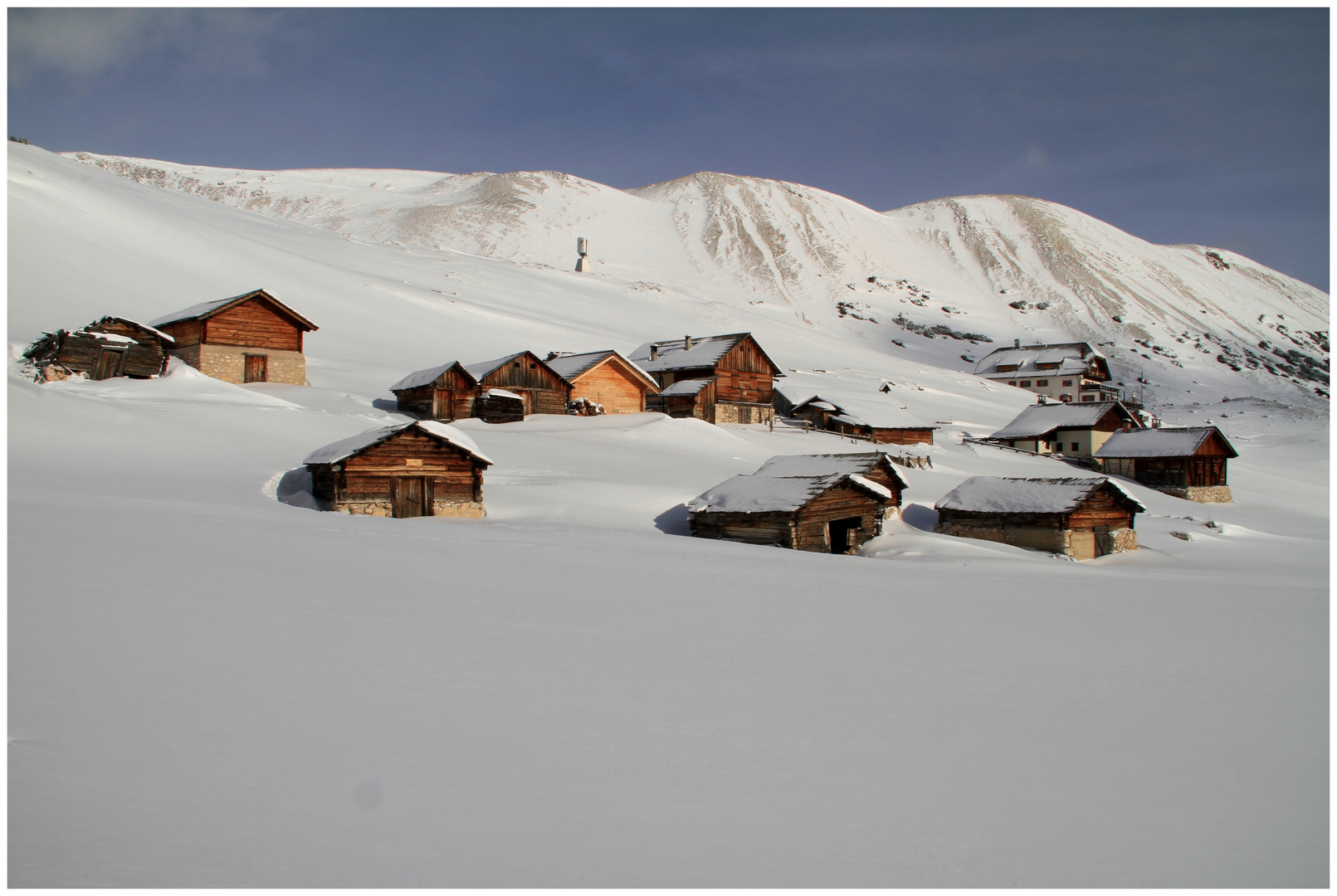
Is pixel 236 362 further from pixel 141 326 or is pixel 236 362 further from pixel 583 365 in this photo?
pixel 583 365

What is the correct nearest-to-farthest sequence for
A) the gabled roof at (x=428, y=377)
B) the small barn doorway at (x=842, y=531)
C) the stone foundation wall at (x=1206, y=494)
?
the small barn doorway at (x=842, y=531) < the gabled roof at (x=428, y=377) < the stone foundation wall at (x=1206, y=494)

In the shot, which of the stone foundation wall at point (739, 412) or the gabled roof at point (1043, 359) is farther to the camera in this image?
the gabled roof at point (1043, 359)

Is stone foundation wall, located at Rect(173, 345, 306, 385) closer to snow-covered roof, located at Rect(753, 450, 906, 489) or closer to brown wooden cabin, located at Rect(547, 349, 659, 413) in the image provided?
brown wooden cabin, located at Rect(547, 349, 659, 413)

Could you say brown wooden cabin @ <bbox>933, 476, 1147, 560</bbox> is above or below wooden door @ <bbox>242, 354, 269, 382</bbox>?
below

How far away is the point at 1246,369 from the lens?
130250 millimetres

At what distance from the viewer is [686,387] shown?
51.2m

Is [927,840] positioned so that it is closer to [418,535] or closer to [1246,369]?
[418,535]

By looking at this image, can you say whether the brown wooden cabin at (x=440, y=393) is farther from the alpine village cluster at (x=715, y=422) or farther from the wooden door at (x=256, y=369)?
the wooden door at (x=256, y=369)

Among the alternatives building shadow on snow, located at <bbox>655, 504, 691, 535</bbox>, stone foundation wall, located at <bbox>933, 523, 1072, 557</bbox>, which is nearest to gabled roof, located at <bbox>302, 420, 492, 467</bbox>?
building shadow on snow, located at <bbox>655, 504, 691, 535</bbox>

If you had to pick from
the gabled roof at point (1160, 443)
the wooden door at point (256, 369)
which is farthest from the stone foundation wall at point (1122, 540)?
the wooden door at point (256, 369)

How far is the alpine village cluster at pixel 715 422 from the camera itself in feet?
73.8

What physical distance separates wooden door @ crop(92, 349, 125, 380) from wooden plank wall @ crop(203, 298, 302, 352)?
5.06 meters

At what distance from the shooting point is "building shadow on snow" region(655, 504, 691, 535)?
2380 centimetres

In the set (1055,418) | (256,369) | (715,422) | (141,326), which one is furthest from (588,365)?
(1055,418)
